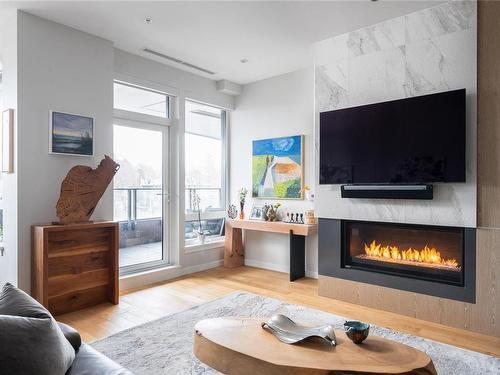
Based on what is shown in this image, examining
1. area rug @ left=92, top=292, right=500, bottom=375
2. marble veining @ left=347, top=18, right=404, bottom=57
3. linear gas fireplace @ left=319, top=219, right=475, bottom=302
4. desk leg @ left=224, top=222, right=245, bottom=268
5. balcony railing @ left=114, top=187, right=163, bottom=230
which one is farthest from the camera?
desk leg @ left=224, top=222, right=245, bottom=268

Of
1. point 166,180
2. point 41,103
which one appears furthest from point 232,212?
point 41,103

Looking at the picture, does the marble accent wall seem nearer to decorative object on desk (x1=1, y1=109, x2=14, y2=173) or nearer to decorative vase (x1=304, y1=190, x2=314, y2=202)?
decorative vase (x1=304, y1=190, x2=314, y2=202)

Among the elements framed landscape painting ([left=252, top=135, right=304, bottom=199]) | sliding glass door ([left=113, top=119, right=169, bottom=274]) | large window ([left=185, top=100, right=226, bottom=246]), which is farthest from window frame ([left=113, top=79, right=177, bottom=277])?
framed landscape painting ([left=252, top=135, right=304, bottom=199])

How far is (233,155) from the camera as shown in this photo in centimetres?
557

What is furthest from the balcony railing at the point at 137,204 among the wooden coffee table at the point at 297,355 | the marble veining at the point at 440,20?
the marble veining at the point at 440,20

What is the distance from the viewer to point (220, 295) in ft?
12.5

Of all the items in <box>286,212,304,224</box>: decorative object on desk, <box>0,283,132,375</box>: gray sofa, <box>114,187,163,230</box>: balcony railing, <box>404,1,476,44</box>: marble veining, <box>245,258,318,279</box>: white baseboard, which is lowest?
<box>245,258,318,279</box>: white baseboard

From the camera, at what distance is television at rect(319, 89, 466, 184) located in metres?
2.94

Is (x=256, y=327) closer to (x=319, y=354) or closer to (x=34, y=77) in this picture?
(x=319, y=354)

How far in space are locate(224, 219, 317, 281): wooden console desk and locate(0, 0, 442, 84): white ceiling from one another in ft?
6.99

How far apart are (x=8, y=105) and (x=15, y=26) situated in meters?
0.72

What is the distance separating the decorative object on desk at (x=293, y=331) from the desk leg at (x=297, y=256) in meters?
2.39

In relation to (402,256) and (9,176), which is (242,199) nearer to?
(402,256)

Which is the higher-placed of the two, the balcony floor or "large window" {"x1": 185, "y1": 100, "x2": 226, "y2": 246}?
"large window" {"x1": 185, "y1": 100, "x2": 226, "y2": 246}
